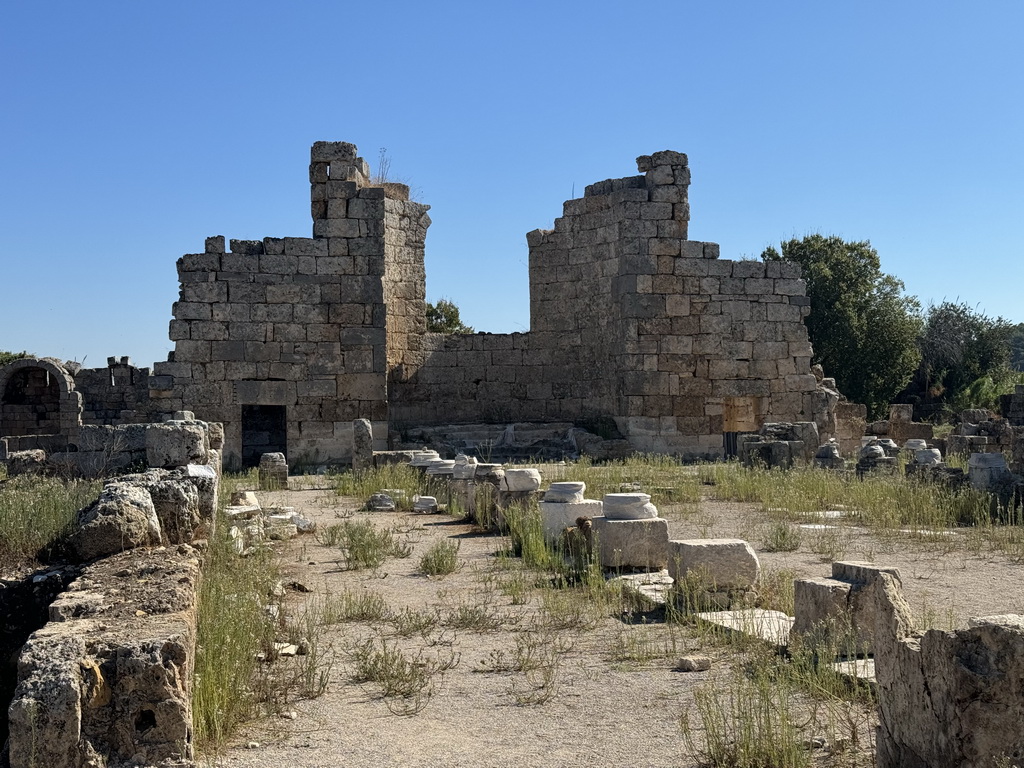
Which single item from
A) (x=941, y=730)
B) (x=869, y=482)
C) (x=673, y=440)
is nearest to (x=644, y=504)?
(x=941, y=730)

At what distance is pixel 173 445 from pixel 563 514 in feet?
11.3

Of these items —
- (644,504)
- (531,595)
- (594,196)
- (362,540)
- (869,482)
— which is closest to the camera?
(531,595)

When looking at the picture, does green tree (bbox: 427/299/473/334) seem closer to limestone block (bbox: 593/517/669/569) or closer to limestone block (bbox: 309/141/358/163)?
limestone block (bbox: 309/141/358/163)

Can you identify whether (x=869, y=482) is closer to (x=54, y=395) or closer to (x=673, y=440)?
(x=673, y=440)

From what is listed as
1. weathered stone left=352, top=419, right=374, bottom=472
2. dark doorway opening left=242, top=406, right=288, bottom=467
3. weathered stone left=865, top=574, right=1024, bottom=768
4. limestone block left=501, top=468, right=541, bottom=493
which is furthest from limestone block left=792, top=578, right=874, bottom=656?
dark doorway opening left=242, top=406, right=288, bottom=467

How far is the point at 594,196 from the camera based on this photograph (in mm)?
19219

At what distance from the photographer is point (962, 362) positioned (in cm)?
3681

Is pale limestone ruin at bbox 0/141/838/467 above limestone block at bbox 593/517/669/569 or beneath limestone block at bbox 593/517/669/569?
above

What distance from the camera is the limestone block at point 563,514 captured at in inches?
353

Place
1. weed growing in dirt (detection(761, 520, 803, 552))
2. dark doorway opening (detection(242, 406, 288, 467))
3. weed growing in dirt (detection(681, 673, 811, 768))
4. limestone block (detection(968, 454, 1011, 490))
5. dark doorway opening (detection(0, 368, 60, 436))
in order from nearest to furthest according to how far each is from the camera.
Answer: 1. weed growing in dirt (detection(681, 673, 811, 768))
2. weed growing in dirt (detection(761, 520, 803, 552))
3. limestone block (detection(968, 454, 1011, 490))
4. dark doorway opening (detection(242, 406, 288, 467))
5. dark doorway opening (detection(0, 368, 60, 436))

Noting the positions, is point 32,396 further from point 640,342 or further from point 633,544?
point 633,544

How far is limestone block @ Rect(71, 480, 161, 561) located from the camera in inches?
219

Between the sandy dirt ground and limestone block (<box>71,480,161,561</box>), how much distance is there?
3.90 ft

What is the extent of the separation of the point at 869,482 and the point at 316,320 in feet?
30.7
